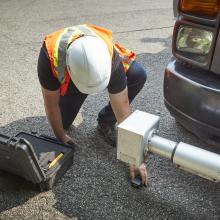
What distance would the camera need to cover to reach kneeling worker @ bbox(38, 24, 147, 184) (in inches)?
69.4

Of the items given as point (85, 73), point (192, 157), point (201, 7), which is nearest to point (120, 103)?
point (85, 73)

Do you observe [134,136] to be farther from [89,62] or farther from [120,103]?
[120,103]

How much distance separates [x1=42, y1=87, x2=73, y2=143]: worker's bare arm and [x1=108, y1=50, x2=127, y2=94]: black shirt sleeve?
39 centimetres

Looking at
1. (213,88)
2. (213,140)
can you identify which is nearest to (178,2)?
(213,88)

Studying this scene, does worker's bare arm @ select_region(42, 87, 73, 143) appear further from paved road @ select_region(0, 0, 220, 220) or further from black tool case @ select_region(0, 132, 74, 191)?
paved road @ select_region(0, 0, 220, 220)

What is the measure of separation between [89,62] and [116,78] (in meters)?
0.39

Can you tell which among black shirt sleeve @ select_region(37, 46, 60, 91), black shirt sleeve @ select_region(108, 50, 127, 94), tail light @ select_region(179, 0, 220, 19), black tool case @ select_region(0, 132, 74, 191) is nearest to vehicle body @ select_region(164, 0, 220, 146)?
tail light @ select_region(179, 0, 220, 19)

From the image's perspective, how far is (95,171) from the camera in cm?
235

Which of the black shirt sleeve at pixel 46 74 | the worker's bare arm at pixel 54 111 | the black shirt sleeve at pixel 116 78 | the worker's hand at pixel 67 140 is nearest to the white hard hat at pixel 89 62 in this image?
the black shirt sleeve at pixel 116 78

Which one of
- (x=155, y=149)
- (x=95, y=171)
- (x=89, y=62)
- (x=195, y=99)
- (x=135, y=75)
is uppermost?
(x=89, y=62)

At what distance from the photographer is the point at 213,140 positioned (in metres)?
1.84

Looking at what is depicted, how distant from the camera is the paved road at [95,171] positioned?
79.6 inches

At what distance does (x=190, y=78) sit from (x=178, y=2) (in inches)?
17.4

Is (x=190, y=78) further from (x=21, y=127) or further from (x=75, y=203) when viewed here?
(x=21, y=127)
